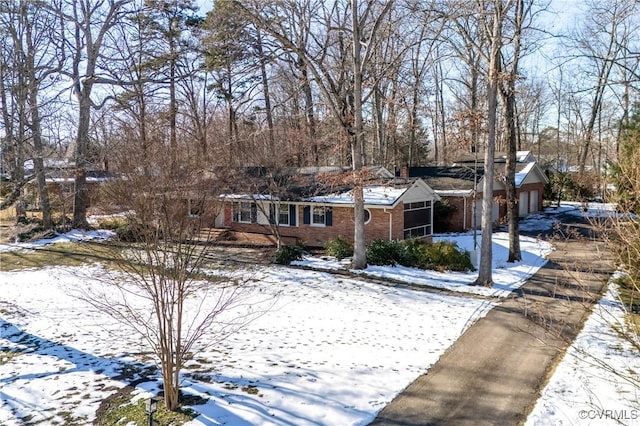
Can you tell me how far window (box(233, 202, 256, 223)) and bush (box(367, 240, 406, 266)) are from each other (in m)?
7.83

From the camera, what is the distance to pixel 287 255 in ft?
54.4

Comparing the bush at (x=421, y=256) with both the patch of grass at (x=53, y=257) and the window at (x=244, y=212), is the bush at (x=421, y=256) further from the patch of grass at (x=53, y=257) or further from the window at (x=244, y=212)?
the patch of grass at (x=53, y=257)

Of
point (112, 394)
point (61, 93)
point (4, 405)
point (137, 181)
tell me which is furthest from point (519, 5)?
point (61, 93)

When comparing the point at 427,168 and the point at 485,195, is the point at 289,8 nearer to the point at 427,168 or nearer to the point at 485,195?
the point at 485,195

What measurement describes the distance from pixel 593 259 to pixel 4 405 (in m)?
18.8

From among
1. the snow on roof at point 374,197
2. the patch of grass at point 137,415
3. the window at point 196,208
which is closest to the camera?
the patch of grass at point 137,415

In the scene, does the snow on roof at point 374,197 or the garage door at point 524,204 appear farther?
the garage door at point 524,204

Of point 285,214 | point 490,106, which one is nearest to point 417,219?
point 285,214

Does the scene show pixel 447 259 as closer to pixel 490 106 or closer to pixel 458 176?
pixel 490 106

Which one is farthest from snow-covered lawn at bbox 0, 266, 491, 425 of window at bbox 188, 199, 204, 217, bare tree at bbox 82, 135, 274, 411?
window at bbox 188, 199, 204, 217

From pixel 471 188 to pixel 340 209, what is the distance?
891 cm

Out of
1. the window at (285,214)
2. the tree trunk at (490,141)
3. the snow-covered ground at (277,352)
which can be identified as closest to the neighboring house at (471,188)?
the tree trunk at (490,141)

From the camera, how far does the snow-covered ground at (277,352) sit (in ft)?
20.8

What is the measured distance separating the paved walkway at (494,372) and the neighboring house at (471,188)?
10249 millimetres
